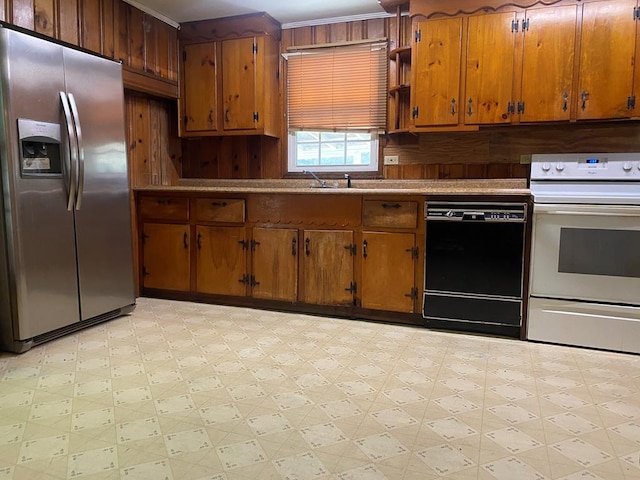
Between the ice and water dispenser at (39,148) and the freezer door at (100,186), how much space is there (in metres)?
0.13

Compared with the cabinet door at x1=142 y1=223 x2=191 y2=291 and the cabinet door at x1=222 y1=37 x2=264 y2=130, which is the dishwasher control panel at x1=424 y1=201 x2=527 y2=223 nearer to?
the cabinet door at x1=222 y1=37 x2=264 y2=130

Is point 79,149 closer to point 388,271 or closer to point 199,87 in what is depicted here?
point 199,87

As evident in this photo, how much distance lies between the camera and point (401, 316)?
318 cm

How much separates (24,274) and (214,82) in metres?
2.20

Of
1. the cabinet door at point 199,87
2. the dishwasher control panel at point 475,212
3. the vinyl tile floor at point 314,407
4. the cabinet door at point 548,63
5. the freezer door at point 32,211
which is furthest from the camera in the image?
the cabinet door at point 199,87

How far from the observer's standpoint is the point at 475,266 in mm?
2926

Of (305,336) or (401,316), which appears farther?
(401,316)

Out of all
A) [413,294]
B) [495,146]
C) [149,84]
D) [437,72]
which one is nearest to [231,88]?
[149,84]

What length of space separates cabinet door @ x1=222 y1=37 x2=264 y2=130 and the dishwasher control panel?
5.69ft

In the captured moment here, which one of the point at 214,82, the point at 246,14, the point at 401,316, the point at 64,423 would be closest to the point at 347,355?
the point at 401,316

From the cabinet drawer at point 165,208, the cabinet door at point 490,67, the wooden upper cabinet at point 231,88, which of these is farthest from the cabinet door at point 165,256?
the cabinet door at point 490,67

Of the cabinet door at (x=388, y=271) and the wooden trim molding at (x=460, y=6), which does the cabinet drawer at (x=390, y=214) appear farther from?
the wooden trim molding at (x=460, y=6)

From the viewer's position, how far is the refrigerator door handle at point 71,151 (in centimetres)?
271

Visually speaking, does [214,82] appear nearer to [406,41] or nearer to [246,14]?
[246,14]
